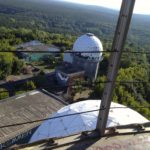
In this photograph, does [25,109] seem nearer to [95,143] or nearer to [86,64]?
[86,64]

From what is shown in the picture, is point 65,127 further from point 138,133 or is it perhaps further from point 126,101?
point 126,101

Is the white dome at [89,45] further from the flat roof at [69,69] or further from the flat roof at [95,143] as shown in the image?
the flat roof at [95,143]

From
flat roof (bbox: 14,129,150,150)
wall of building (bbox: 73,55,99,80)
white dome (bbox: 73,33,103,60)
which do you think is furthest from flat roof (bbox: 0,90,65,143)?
flat roof (bbox: 14,129,150,150)

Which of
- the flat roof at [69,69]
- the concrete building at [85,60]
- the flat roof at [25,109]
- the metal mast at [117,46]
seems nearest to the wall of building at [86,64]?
the concrete building at [85,60]

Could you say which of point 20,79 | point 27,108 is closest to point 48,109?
point 27,108

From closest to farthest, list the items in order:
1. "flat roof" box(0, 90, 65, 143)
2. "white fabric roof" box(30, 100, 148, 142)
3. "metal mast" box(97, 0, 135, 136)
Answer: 1. "metal mast" box(97, 0, 135, 136)
2. "white fabric roof" box(30, 100, 148, 142)
3. "flat roof" box(0, 90, 65, 143)

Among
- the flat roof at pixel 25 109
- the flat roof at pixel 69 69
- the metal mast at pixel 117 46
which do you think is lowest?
the flat roof at pixel 69 69

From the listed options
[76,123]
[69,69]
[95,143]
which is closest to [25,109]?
[76,123]

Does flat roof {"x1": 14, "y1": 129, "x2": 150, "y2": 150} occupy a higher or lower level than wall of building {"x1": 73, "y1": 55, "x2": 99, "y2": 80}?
higher

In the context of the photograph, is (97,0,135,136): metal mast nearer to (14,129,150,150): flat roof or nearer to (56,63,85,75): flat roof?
(14,129,150,150): flat roof

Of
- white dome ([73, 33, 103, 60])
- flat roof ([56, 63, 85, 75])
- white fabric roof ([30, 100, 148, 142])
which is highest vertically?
white fabric roof ([30, 100, 148, 142])

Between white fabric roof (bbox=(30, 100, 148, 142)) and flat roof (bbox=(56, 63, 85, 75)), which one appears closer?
white fabric roof (bbox=(30, 100, 148, 142))
